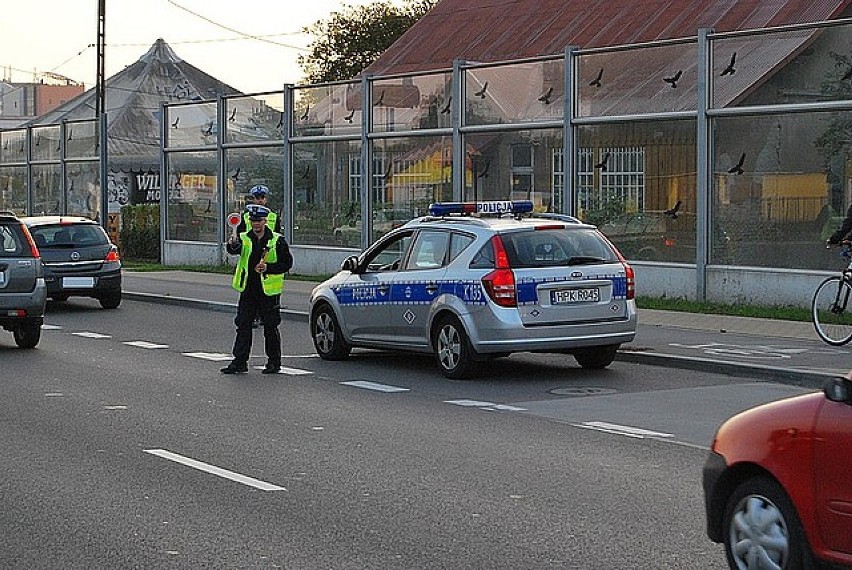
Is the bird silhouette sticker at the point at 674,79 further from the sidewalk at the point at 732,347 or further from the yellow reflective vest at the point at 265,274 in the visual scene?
the yellow reflective vest at the point at 265,274

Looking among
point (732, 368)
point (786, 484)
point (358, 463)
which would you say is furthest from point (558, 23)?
point (786, 484)

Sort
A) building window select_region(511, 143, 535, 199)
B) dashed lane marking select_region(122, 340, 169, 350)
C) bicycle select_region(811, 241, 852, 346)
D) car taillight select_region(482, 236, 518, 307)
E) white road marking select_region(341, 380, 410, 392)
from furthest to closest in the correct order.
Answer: building window select_region(511, 143, 535, 199)
dashed lane marking select_region(122, 340, 169, 350)
bicycle select_region(811, 241, 852, 346)
car taillight select_region(482, 236, 518, 307)
white road marking select_region(341, 380, 410, 392)

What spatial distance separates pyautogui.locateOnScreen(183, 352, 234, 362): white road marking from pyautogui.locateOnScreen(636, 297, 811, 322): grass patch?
274 inches

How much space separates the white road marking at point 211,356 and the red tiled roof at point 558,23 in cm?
1859

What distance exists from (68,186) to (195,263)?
8930mm

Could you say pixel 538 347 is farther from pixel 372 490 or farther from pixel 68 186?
pixel 68 186

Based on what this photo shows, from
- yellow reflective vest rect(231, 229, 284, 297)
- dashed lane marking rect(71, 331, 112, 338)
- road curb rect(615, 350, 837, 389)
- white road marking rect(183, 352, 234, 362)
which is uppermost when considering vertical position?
yellow reflective vest rect(231, 229, 284, 297)

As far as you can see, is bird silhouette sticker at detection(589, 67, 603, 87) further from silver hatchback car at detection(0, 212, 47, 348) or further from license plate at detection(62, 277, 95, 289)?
silver hatchback car at detection(0, 212, 47, 348)

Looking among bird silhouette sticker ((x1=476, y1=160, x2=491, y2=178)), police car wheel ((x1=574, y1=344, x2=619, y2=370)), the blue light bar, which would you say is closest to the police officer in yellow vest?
the blue light bar

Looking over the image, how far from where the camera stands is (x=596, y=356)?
15312 mm

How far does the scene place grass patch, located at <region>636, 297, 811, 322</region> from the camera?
65.3ft

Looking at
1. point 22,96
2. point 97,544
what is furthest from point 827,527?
point 22,96

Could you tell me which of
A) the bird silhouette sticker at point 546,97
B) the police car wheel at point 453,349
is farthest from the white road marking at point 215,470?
the bird silhouette sticker at point 546,97

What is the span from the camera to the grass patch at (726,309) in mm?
19894
